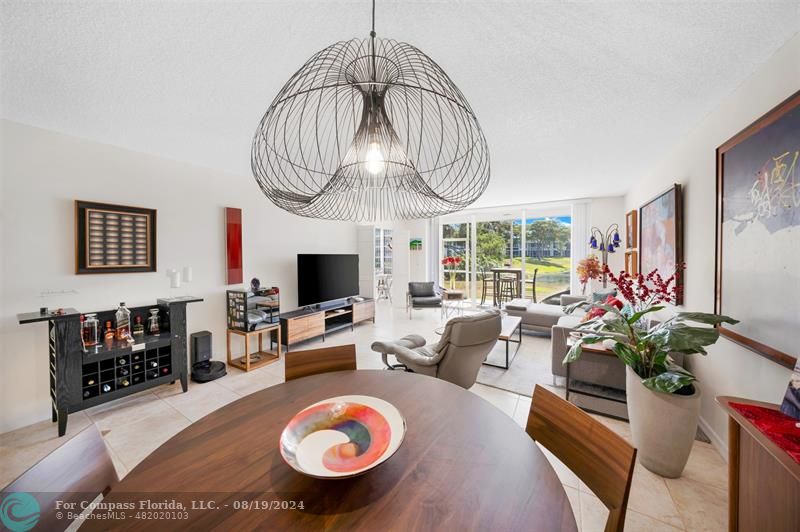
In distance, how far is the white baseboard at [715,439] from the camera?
184 cm

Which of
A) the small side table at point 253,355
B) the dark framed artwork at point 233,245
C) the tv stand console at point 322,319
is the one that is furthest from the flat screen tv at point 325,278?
the dark framed artwork at point 233,245

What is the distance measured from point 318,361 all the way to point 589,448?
4.41ft

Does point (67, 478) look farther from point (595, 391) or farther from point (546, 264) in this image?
point (546, 264)

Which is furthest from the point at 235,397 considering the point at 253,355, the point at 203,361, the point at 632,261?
the point at 632,261

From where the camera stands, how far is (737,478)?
3.68 feet

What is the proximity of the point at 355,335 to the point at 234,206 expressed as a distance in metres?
2.61

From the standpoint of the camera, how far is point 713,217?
1968 millimetres

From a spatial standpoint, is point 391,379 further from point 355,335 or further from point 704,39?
point 355,335

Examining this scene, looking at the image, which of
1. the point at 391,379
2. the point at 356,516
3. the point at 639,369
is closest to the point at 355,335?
the point at 391,379

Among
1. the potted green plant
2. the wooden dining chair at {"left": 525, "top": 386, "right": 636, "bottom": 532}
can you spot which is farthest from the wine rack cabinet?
the potted green plant

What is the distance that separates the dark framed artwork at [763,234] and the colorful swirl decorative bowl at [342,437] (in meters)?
Answer: 1.86

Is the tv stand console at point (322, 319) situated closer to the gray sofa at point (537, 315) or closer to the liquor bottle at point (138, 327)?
the liquor bottle at point (138, 327)

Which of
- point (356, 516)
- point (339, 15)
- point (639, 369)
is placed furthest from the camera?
point (639, 369)

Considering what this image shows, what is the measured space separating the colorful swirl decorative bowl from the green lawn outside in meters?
5.92
